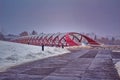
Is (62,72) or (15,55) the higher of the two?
(15,55)

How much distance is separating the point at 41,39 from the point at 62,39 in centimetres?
1965

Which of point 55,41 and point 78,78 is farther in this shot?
point 55,41

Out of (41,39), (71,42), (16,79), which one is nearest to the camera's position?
(16,79)

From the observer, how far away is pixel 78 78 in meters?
13.1

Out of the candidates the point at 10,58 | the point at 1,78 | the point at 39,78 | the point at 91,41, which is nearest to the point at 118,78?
the point at 39,78

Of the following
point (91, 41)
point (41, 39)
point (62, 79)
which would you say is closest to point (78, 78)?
point (62, 79)

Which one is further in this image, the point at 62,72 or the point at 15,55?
the point at 15,55

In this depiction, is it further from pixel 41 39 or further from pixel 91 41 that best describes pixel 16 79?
pixel 41 39

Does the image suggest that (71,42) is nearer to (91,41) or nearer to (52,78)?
(91,41)

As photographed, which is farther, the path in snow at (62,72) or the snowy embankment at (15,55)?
the snowy embankment at (15,55)

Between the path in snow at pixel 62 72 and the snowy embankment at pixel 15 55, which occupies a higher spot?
the snowy embankment at pixel 15 55

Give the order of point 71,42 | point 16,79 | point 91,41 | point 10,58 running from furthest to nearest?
point 91,41, point 71,42, point 10,58, point 16,79

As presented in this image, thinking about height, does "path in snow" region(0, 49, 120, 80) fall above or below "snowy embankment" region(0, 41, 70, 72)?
below

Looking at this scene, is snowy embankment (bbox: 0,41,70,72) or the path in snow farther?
snowy embankment (bbox: 0,41,70,72)
